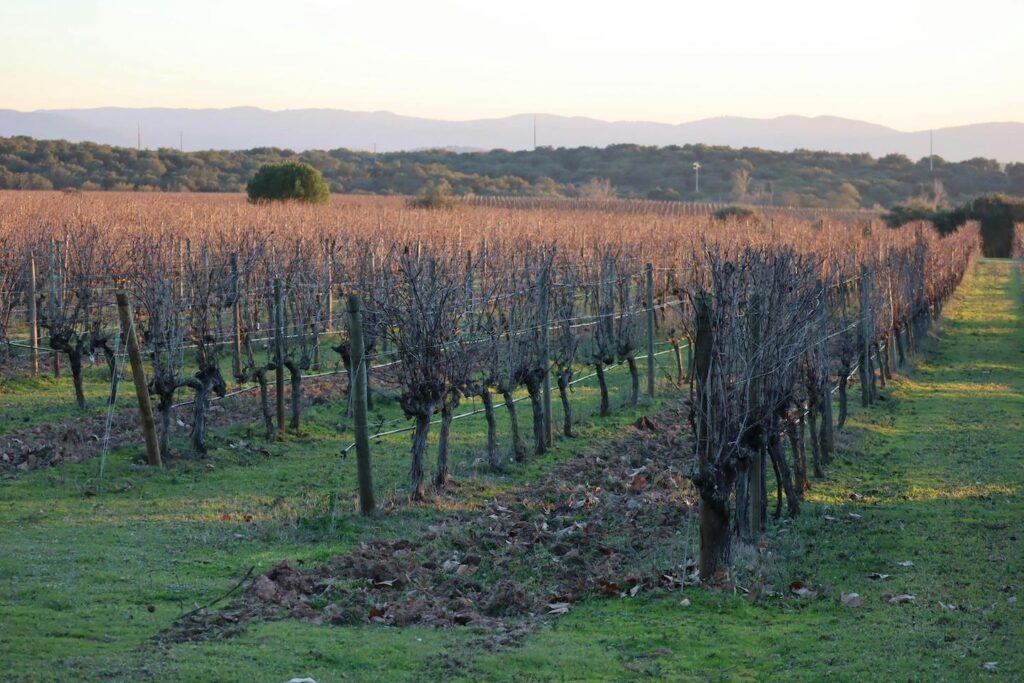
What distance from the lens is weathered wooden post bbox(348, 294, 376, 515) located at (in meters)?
10.3

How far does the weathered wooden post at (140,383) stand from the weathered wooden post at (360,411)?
2.81 metres

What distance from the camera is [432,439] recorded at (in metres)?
14.8

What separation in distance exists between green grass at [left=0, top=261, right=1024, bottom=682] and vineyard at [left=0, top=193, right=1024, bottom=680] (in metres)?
0.08

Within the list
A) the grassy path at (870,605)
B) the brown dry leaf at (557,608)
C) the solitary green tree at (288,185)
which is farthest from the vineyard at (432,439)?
the solitary green tree at (288,185)

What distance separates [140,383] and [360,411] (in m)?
3.06

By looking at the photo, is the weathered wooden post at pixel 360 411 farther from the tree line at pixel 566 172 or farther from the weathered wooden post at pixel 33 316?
the tree line at pixel 566 172

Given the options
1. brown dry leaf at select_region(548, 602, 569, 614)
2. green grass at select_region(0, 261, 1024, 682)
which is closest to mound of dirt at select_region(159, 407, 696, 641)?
brown dry leaf at select_region(548, 602, 569, 614)

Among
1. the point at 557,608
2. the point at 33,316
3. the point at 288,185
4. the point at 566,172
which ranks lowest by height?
the point at 557,608

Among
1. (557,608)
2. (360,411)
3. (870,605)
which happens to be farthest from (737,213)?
(557,608)

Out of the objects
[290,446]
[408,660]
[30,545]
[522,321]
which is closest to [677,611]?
[408,660]

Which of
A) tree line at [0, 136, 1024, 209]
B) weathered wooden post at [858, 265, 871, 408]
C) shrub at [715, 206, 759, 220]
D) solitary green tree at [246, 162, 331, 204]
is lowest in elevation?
weathered wooden post at [858, 265, 871, 408]

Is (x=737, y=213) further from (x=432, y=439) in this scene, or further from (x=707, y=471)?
(x=707, y=471)

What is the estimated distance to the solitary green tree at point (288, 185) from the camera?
162 ft

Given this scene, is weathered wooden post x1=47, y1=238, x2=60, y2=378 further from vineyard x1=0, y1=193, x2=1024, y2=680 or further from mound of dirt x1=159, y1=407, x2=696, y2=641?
mound of dirt x1=159, y1=407, x2=696, y2=641
